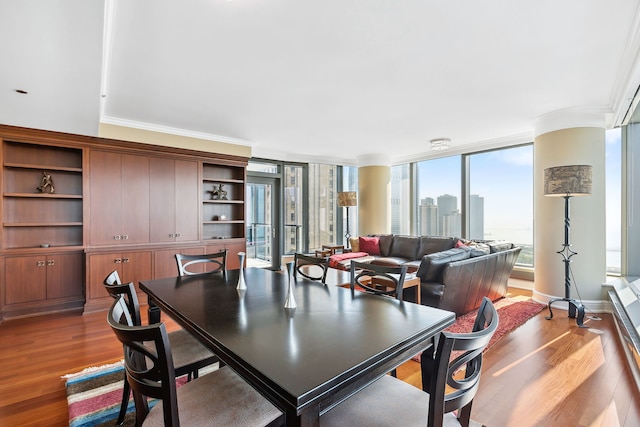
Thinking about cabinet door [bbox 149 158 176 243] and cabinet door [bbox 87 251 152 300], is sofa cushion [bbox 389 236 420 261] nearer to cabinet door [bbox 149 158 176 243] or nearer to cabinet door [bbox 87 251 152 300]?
cabinet door [bbox 149 158 176 243]

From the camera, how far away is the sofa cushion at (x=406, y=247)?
19.0ft

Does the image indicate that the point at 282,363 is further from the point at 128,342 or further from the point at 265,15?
the point at 265,15

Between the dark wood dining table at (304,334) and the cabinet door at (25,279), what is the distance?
283 centimetres

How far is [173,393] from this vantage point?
1.06 m

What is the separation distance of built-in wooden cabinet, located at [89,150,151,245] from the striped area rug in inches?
84.0

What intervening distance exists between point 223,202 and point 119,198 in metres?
1.54

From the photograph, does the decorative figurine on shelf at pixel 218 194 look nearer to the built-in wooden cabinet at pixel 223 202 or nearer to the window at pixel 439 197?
the built-in wooden cabinet at pixel 223 202

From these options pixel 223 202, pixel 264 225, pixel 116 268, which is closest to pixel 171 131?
pixel 223 202

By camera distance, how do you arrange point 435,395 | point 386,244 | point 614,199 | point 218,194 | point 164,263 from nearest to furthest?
point 435,395 < point 614,199 < point 164,263 < point 218,194 < point 386,244

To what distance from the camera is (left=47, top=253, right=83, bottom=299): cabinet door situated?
380 centimetres

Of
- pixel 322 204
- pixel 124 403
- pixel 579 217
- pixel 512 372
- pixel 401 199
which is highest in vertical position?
pixel 401 199

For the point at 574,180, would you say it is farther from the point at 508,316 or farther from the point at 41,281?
the point at 41,281

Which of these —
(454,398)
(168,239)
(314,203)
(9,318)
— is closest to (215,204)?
(168,239)

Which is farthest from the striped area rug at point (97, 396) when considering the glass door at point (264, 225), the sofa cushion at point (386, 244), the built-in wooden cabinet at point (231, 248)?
the sofa cushion at point (386, 244)
